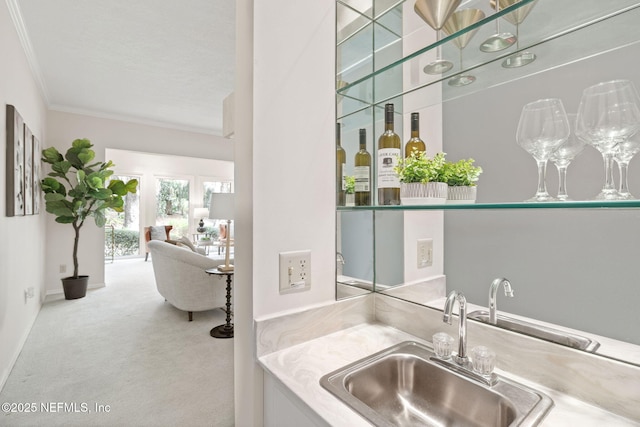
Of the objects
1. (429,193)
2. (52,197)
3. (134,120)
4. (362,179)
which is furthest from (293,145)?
(134,120)

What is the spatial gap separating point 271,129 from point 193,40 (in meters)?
2.64

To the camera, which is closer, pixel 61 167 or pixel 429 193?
pixel 429 193

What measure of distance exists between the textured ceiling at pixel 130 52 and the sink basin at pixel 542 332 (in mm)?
2745

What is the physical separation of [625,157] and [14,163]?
3.61m

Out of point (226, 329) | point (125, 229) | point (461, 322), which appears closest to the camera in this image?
point (461, 322)

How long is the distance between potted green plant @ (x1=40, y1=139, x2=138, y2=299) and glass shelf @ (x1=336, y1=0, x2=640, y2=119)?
4.36 meters

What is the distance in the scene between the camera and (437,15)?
3.26 feet

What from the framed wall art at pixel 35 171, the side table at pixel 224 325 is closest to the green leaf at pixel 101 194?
the framed wall art at pixel 35 171

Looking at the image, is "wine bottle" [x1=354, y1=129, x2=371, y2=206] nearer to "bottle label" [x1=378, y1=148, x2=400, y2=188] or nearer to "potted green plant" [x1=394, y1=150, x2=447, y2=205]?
"bottle label" [x1=378, y1=148, x2=400, y2=188]

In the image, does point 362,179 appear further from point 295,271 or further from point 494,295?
point 494,295

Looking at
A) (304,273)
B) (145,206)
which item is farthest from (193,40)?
(145,206)

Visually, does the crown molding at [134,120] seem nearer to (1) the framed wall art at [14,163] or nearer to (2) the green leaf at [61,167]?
(2) the green leaf at [61,167]

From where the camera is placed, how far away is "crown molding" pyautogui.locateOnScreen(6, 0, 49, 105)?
250 centimetres

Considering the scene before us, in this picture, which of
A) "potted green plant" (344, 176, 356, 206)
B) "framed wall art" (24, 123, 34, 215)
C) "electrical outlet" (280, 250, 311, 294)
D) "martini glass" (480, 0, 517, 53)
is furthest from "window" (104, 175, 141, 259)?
"martini glass" (480, 0, 517, 53)
